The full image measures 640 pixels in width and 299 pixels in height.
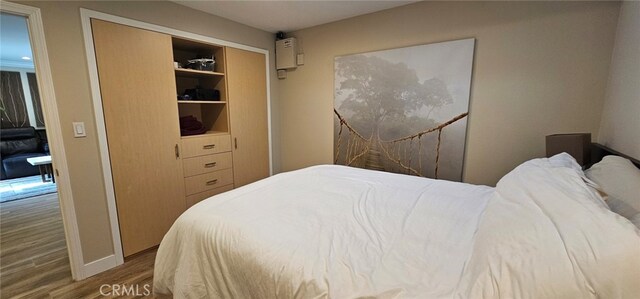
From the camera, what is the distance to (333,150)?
3115 millimetres

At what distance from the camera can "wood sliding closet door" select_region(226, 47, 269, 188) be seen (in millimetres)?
2898

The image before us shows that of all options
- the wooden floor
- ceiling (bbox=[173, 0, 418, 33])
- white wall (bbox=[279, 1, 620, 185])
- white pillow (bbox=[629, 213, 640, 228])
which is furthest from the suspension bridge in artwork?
the wooden floor

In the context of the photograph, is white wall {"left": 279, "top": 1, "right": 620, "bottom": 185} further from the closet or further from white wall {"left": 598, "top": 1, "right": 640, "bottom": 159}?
the closet

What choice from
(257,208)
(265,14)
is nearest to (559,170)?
(257,208)

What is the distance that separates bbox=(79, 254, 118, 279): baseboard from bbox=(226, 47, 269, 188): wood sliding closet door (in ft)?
4.21

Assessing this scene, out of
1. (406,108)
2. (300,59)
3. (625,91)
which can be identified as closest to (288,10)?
(300,59)

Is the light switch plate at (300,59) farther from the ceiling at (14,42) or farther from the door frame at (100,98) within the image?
the ceiling at (14,42)

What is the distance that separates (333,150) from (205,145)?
143 centimetres

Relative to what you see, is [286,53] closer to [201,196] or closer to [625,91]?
[201,196]

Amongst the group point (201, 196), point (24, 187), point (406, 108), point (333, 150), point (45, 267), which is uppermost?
point (406, 108)

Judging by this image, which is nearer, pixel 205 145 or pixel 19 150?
pixel 205 145

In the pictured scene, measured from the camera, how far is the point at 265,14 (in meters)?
2.66

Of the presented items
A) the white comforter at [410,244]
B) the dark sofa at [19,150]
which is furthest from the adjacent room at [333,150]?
the dark sofa at [19,150]

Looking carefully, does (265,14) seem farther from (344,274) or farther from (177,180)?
(344,274)
